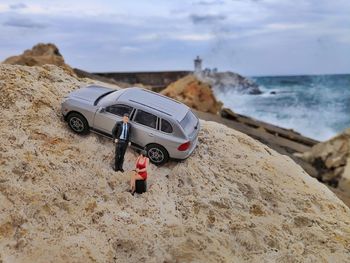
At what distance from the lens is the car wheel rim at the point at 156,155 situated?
21.8ft

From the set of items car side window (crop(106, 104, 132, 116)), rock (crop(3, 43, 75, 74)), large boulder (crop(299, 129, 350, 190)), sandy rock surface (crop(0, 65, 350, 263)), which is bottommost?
large boulder (crop(299, 129, 350, 190))

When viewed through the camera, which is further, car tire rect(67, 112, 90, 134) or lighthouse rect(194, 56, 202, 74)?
lighthouse rect(194, 56, 202, 74)

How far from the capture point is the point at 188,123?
22.8 ft

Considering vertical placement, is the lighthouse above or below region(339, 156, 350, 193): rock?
above

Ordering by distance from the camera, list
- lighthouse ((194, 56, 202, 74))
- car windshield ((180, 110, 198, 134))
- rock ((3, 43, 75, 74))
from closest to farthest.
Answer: car windshield ((180, 110, 198, 134)), rock ((3, 43, 75, 74)), lighthouse ((194, 56, 202, 74))

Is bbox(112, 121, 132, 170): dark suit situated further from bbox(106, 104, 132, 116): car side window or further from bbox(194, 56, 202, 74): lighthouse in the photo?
bbox(194, 56, 202, 74): lighthouse

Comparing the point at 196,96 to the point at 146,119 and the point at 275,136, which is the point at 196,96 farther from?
the point at 146,119

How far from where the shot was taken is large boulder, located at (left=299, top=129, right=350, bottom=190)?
1573cm

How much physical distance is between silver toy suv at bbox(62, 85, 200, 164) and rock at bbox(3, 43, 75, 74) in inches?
463

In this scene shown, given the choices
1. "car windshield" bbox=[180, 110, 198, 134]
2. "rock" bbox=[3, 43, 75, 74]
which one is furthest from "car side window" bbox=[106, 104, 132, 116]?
"rock" bbox=[3, 43, 75, 74]

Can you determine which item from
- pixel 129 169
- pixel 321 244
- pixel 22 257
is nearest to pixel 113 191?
pixel 129 169

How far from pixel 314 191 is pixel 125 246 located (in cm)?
316

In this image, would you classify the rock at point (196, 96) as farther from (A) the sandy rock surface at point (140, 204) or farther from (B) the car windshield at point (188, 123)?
(A) the sandy rock surface at point (140, 204)

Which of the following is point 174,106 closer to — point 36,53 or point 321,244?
point 321,244
